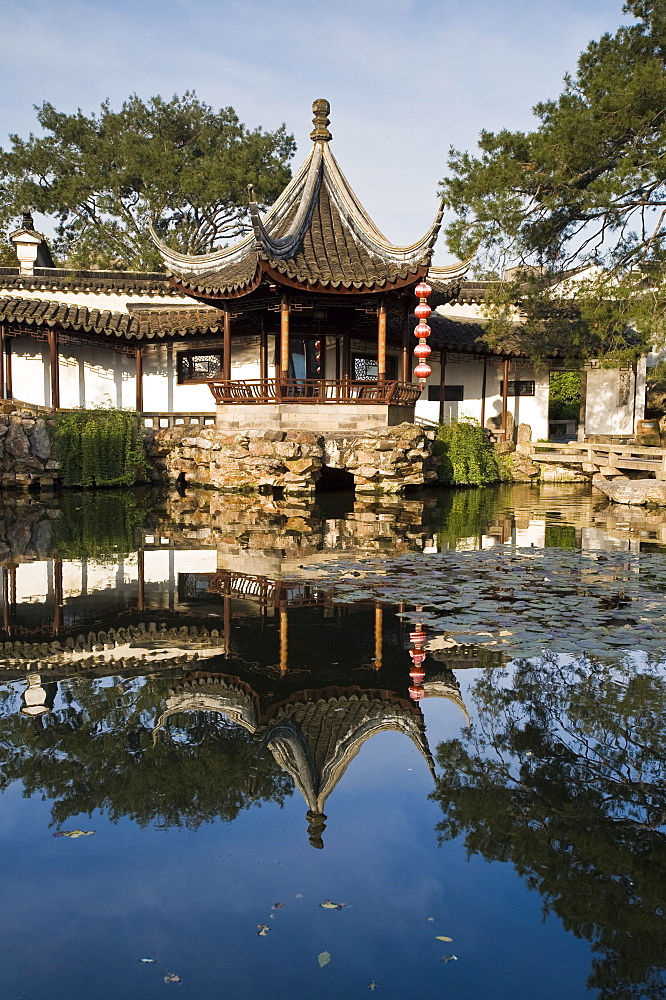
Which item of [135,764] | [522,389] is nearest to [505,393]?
[522,389]

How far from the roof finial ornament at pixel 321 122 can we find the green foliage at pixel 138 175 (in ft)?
45.8

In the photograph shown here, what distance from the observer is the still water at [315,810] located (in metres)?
2.41

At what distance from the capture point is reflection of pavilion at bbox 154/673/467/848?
360 centimetres

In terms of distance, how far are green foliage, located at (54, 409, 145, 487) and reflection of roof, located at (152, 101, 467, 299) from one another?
128 inches

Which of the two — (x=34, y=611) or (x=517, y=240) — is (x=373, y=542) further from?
(x=517, y=240)

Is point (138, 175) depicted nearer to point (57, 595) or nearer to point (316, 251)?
point (316, 251)

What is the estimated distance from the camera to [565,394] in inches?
1137

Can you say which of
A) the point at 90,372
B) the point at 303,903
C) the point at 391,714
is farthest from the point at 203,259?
the point at 303,903

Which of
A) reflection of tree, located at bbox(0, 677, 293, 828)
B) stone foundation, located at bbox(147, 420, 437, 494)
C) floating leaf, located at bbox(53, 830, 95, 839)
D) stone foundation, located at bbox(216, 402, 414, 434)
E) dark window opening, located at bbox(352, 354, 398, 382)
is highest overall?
dark window opening, located at bbox(352, 354, 398, 382)

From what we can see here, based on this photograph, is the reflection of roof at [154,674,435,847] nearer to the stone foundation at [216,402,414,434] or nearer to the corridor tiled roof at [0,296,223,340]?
the stone foundation at [216,402,414,434]

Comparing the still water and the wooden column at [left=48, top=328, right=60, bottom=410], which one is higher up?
the wooden column at [left=48, top=328, right=60, bottom=410]

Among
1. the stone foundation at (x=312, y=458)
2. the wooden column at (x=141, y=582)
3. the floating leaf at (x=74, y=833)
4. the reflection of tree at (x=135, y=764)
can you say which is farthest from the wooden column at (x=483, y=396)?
the floating leaf at (x=74, y=833)

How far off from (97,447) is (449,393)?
9.87 m

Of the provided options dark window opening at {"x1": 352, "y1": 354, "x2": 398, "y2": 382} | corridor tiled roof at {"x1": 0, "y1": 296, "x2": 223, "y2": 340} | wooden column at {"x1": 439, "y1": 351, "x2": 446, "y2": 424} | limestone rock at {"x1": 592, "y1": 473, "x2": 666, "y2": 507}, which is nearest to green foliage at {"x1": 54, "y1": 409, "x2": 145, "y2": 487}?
corridor tiled roof at {"x1": 0, "y1": 296, "x2": 223, "y2": 340}
